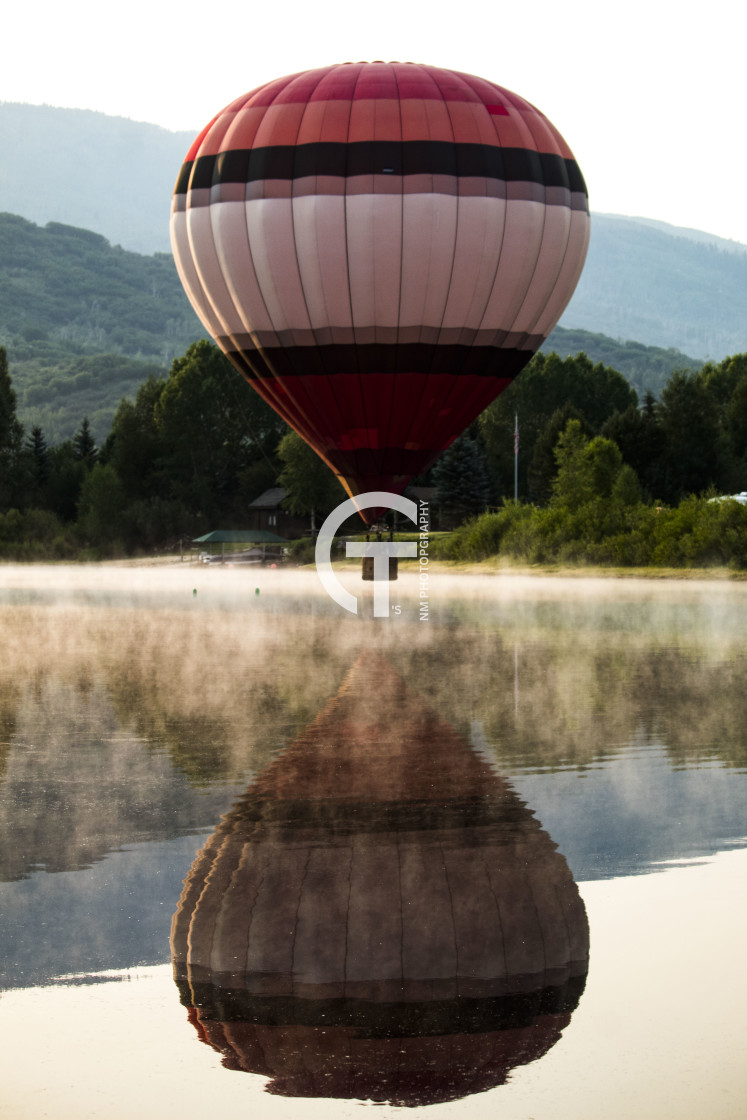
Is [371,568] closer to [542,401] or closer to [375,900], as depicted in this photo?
[375,900]

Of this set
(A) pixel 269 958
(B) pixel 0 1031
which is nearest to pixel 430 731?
(A) pixel 269 958

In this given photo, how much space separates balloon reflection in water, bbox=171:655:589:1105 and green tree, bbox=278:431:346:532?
68.3 meters

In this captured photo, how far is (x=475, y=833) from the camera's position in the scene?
8633 mm

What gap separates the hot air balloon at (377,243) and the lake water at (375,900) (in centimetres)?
892

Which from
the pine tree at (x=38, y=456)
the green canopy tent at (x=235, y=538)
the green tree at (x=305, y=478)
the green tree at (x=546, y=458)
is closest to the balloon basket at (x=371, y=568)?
the green tree at (x=305, y=478)

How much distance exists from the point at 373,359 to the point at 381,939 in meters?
17.9

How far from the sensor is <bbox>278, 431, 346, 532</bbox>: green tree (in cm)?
7825

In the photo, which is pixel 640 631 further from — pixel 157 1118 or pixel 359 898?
pixel 157 1118

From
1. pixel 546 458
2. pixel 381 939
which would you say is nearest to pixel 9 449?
pixel 546 458

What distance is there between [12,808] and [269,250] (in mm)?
15399

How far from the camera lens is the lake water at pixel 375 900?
17.0 ft

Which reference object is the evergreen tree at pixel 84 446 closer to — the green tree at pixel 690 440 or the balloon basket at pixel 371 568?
the green tree at pixel 690 440

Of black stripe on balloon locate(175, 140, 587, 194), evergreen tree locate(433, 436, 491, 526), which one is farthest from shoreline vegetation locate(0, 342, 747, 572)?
black stripe on balloon locate(175, 140, 587, 194)

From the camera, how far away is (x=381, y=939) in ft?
22.3
